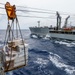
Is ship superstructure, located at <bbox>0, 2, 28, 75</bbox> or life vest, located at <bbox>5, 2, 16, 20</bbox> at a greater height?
life vest, located at <bbox>5, 2, 16, 20</bbox>

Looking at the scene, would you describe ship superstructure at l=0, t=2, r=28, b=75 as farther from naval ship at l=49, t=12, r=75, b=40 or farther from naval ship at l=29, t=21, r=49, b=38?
naval ship at l=29, t=21, r=49, b=38

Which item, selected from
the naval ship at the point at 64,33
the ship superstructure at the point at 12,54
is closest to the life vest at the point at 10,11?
the ship superstructure at the point at 12,54

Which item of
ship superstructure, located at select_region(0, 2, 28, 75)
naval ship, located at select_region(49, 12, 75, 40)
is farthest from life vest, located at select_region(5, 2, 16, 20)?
naval ship, located at select_region(49, 12, 75, 40)

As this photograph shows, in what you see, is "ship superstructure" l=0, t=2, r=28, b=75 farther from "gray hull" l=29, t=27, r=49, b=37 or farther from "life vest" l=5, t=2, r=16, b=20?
"gray hull" l=29, t=27, r=49, b=37

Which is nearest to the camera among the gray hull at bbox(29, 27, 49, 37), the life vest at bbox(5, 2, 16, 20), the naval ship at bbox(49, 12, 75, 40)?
the life vest at bbox(5, 2, 16, 20)

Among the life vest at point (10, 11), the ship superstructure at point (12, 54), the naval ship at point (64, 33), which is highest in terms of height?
the life vest at point (10, 11)

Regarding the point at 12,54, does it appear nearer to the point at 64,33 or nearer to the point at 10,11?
the point at 10,11

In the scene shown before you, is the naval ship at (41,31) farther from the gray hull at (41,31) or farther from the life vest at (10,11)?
the life vest at (10,11)

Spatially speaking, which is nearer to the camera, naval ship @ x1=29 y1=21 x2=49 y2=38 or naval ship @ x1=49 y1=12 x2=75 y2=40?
naval ship @ x1=49 y1=12 x2=75 y2=40

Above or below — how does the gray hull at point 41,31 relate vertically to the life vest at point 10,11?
below

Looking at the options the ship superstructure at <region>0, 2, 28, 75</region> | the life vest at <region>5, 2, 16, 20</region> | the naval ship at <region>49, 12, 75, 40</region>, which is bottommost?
the naval ship at <region>49, 12, 75, 40</region>

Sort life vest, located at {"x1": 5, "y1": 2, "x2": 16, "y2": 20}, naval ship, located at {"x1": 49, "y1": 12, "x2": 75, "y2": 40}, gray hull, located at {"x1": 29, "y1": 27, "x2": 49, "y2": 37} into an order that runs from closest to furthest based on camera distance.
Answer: life vest, located at {"x1": 5, "y1": 2, "x2": 16, "y2": 20} → naval ship, located at {"x1": 49, "y1": 12, "x2": 75, "y2": 40} → gray hull, located at {"x1": 29, "y1": 27, "x2": 49, "y2": 37}

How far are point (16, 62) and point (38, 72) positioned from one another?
1148cm

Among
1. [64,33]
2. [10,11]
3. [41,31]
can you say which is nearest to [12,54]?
[10,11]
